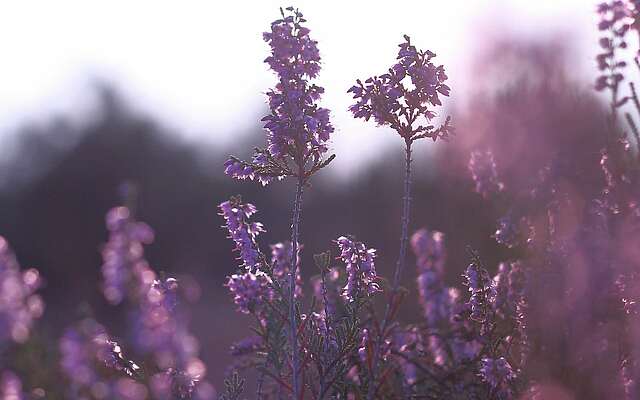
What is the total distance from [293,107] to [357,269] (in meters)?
0.95

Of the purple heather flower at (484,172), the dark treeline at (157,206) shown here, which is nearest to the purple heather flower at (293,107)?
the purple heather flower at (484,172)

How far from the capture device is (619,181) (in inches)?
175

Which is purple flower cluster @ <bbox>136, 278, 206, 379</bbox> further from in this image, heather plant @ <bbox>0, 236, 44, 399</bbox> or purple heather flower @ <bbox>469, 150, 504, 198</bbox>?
purple heather flower @ <bbox>469, 150, 504, 198</bbox>

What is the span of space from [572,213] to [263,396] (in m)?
2.01

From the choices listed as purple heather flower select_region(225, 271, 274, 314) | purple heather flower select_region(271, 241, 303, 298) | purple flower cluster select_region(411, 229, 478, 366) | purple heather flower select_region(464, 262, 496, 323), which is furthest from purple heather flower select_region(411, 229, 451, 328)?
purple heather flower select_region(271, 241, 303, 298)

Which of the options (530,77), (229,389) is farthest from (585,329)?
(530,77)

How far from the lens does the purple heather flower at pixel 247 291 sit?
4.45 metres

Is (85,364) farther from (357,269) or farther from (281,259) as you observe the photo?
(281,259)

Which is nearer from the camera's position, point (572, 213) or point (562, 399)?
point (562, 399)

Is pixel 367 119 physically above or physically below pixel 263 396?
above

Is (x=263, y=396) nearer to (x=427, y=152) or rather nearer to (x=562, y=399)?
(x=562, y=399)

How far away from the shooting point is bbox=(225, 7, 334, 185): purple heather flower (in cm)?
430

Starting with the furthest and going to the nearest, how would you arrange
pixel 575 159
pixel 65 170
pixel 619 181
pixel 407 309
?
pixel 65 170, pixel 407 309, pixel 575 159, pixel 619 181

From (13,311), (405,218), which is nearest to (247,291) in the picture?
(405,218)
